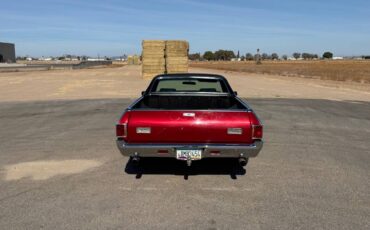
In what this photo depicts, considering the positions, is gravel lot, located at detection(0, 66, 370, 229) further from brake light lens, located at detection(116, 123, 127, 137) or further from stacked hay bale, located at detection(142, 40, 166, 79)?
stacked hay bale, located at detection(142, 40, 166, 79)

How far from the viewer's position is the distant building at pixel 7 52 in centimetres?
12762

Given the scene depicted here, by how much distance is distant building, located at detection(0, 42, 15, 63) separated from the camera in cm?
12762

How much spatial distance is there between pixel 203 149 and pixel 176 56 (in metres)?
27.4

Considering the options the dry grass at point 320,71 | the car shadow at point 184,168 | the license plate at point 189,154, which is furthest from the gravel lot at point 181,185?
the dry grass at point 320,71

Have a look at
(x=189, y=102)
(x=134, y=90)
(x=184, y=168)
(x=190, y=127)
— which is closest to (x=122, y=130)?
(x=190, y=127)

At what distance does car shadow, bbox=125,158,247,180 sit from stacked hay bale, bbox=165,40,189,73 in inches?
1000

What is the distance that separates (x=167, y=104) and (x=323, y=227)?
12.4 feet

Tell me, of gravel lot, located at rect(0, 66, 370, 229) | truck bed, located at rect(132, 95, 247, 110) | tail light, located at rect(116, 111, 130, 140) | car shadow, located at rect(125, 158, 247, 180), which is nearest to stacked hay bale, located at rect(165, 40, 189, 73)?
gravel lot, located at rect(0, 66, 370, 229)

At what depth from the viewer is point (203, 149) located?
5613 millimetres

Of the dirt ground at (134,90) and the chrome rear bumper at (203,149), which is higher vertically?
the chrome rear bumper at (203,149)

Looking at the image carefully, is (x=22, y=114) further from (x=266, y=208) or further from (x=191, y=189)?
(x=266, y=208)

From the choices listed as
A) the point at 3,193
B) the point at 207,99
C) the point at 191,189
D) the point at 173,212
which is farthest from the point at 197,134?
the point at 3,193

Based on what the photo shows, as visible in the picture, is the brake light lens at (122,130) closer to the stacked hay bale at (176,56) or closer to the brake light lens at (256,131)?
the brake light lens at (256,131)

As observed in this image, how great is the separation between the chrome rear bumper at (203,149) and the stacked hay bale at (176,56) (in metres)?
26.8
